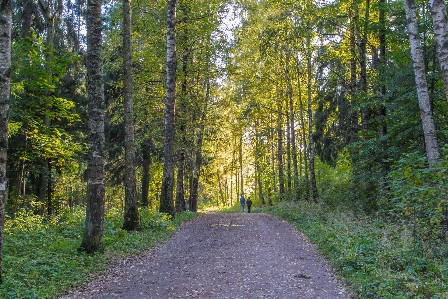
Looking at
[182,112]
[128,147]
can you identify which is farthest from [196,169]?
[128,147]

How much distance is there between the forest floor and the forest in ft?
2.08

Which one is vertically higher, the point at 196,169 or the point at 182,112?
the point at 182,112

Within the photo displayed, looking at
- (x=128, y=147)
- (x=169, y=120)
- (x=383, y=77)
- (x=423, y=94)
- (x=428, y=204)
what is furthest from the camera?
(x=169, y=120)

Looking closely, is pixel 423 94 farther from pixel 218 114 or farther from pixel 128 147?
pixel 218 114

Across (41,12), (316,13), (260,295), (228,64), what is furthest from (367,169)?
(41,12)

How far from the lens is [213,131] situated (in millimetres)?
25094

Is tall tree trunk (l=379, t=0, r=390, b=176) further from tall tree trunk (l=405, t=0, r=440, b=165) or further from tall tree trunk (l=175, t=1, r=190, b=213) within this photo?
tall tree trunk (l=175, t=1, r=190, b=213)

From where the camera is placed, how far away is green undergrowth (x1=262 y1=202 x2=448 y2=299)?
542cm

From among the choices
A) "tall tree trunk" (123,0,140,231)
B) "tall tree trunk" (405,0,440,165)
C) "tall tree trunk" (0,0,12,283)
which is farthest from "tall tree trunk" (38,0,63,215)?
"tall tree trunk" (405,0,440,165)

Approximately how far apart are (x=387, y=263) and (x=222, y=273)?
11.3 ft

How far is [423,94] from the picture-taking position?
973cm

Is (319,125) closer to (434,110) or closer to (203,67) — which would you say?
(203,67)

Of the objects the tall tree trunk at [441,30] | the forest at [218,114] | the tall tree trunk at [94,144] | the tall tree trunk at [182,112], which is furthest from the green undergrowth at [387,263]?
the tall tree trunk at [182,112]

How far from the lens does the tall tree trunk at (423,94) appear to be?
9.55 metres
